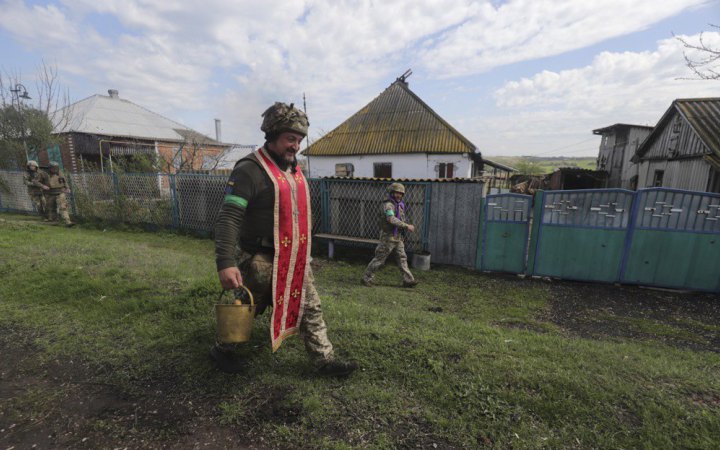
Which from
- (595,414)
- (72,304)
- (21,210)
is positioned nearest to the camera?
(595,414)

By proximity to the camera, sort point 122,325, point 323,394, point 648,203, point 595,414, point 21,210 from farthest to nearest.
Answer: point 21,210
point 648,203
point 122,325
point 323,394
point 595,414

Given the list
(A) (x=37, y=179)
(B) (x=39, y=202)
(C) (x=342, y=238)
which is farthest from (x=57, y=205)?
(C) (x=342, y=238)

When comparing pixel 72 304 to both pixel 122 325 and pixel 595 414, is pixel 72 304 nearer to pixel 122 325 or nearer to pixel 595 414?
pixel 122 325

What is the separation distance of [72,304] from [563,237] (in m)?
7.43

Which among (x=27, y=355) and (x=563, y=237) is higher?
(x=563, y=237)

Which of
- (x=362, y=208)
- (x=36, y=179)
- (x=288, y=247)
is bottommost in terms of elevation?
(x=362, y=208)

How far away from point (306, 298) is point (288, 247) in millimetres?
484

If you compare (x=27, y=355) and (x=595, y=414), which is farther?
(x=27, y=355)

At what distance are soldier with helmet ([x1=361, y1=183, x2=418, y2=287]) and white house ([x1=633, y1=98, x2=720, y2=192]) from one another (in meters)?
7.41

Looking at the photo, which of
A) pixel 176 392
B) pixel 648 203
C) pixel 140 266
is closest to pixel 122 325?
pixel 176 392

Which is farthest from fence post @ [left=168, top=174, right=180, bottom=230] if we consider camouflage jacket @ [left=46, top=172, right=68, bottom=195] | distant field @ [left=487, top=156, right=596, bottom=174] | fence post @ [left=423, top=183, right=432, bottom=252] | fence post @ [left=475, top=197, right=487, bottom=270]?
distant field @ [left=487, top=156, right=596, bottom=174]

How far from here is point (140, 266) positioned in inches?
203

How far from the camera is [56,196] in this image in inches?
405

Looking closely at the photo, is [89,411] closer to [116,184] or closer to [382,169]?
[116,184]
